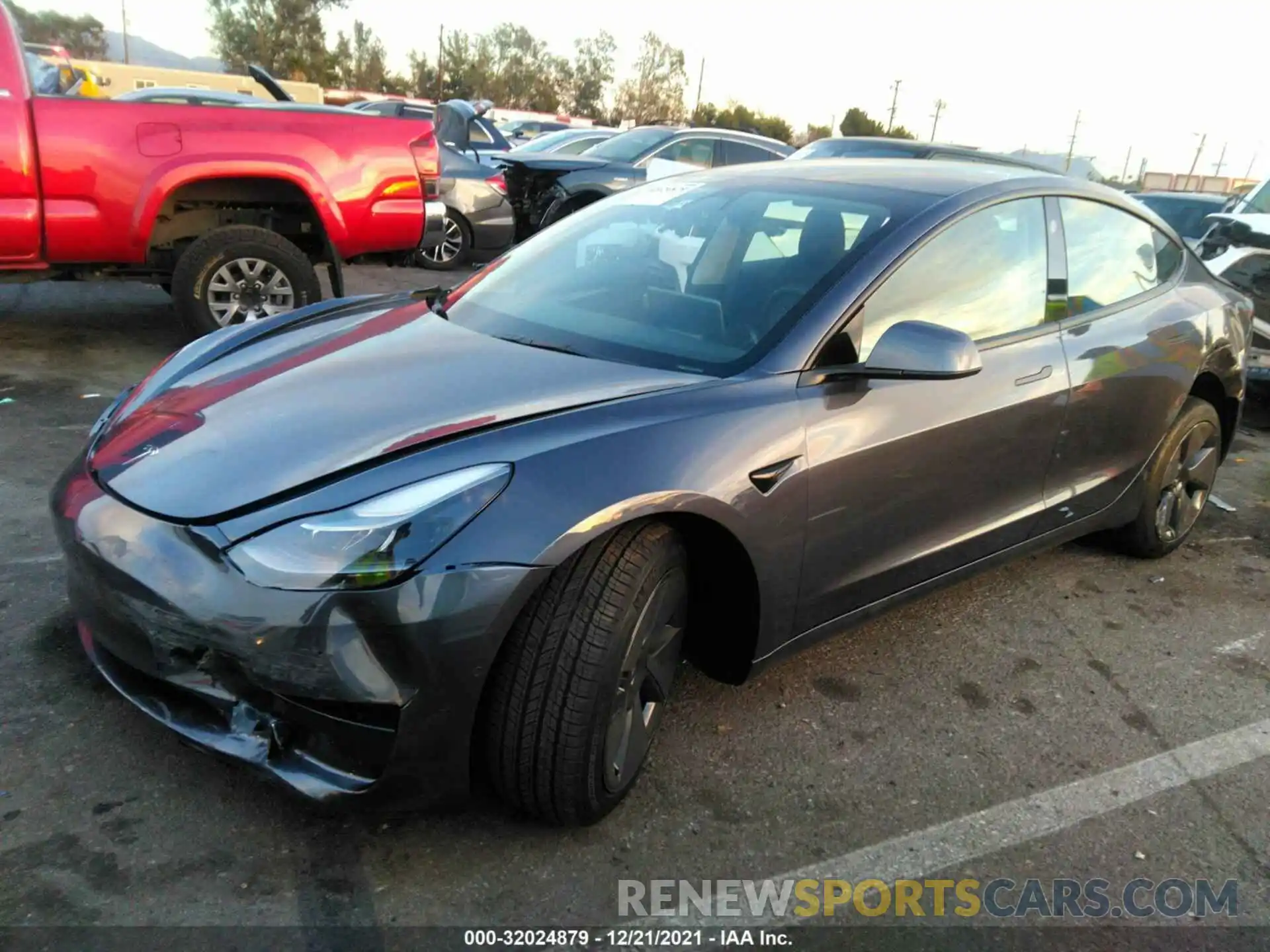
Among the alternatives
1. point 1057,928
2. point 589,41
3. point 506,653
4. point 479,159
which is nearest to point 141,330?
point 479,159

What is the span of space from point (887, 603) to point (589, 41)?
73167mm

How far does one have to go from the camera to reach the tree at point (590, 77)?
225 feet

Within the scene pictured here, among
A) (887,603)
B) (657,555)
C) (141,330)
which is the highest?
(657,555)

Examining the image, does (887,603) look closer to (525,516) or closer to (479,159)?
(525,516)

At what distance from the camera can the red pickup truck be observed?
526 centimetres

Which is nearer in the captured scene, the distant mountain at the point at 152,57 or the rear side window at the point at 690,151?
the rear side window at the point at 690,151

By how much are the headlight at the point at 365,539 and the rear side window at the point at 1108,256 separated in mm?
2332

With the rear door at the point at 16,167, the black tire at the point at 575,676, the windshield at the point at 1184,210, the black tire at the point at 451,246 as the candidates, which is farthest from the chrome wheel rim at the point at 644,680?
the windshield at the point at 1184,210

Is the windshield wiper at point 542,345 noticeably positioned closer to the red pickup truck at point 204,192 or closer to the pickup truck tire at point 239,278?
the pickup truck tire at point 239,278

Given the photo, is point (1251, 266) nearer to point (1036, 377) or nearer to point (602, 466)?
point (1036, 377)

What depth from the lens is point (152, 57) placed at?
126 metres

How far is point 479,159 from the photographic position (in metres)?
10.1

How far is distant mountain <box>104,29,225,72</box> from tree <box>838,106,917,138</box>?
1316 inches

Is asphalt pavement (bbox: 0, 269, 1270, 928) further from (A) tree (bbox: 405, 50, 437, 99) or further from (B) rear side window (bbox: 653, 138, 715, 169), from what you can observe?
(A) tree (bbox: 405, 50, 437, 99)
